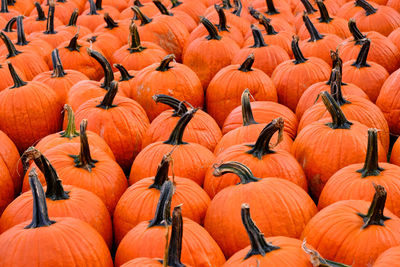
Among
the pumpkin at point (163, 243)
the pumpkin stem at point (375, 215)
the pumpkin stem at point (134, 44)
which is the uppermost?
the pumpkin stem at point (375, 215)

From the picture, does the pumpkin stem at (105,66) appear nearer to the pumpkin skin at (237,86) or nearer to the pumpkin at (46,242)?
the pumpkin skin at (237,86)

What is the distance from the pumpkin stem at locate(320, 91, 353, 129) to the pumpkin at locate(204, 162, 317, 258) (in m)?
0.70

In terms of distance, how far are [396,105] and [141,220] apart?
7.34ft

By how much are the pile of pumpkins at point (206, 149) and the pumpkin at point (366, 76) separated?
1 cm

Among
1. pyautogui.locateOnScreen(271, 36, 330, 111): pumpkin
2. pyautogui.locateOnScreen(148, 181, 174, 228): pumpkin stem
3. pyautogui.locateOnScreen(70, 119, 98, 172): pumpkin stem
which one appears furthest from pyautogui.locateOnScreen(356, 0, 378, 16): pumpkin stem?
pyautogui.locateOnScreen(148, 181, 174, 228): pumpkin stem

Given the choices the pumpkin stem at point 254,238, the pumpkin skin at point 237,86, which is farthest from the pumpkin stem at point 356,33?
the pumpkin stem at point 254,238

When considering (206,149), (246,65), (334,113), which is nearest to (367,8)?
(246,65)

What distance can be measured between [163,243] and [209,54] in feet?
10.6

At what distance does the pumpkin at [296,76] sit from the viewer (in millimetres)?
4656

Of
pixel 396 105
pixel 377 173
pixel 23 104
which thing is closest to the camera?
pixel 377 173

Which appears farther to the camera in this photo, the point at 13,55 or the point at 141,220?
the point at 13,55

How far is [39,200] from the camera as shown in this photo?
238cm

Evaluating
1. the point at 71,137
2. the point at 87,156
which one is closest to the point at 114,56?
the point at 71,137

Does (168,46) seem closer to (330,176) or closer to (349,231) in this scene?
(330,176)
